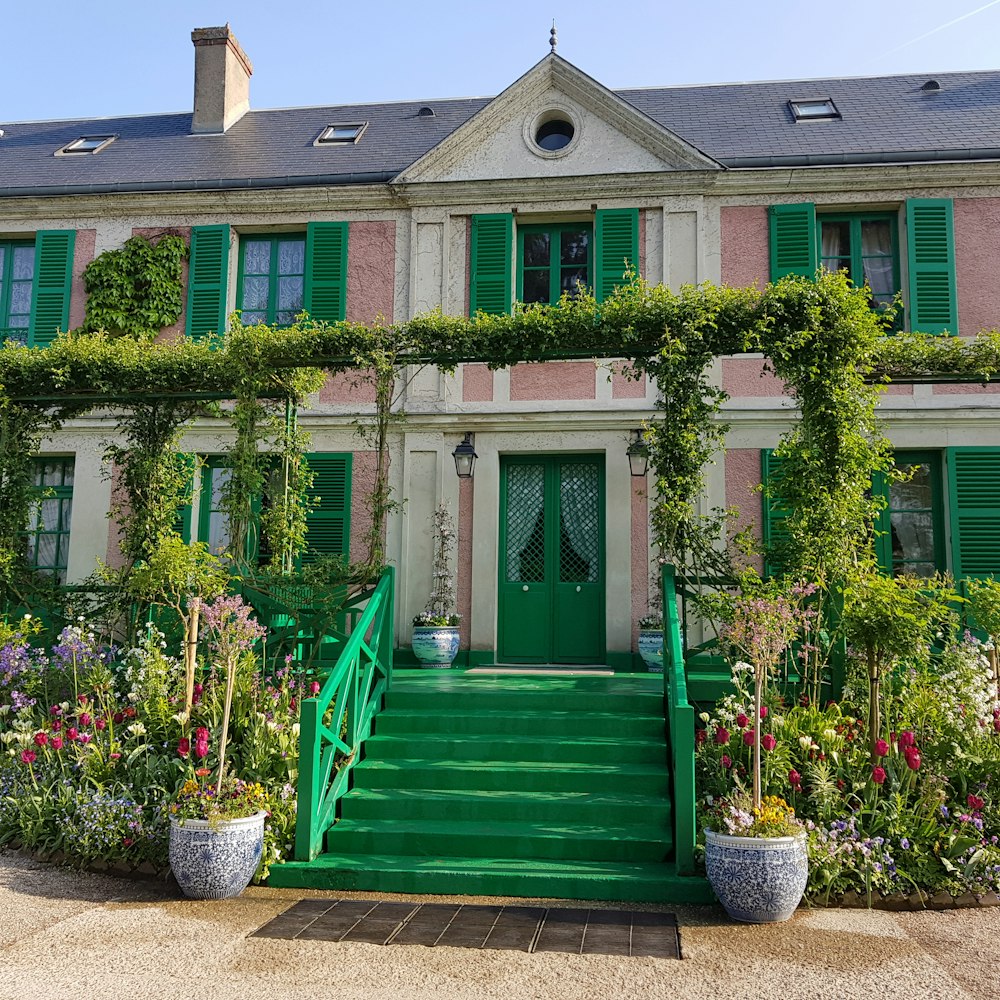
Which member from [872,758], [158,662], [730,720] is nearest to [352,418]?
[158,662]

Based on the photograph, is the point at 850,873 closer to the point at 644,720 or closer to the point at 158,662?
the point at 644,720

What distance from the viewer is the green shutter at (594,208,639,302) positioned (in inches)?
377

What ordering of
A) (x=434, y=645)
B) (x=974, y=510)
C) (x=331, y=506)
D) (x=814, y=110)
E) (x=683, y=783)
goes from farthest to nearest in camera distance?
(x=814, y=110)
(x=331, y=506)
(x=974, y=510)
(x=434, y=645)
(x=683, y=783)

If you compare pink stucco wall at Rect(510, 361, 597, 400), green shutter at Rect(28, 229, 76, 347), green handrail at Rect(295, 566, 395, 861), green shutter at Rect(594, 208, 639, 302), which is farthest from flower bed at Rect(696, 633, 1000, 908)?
green shutter at Rect(28, 229, 76, 347)

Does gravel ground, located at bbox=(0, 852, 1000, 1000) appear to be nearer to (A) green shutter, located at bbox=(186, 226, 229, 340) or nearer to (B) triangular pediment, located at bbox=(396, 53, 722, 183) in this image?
(A) green shutter, located at bbox=(186, 226, 229, 340)

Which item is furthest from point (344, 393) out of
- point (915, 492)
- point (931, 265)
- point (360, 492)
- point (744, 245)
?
point (931, 265)

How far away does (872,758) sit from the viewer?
5109mm

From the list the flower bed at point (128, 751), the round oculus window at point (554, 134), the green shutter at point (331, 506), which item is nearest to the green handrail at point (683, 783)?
the flower bed at point (128, 751)

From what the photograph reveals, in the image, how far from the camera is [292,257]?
10.3 metres

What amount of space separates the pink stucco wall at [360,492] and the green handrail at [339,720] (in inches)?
113

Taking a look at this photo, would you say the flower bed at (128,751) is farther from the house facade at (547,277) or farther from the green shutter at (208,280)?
the green shutter at (208,280)

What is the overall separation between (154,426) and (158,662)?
2427 mm

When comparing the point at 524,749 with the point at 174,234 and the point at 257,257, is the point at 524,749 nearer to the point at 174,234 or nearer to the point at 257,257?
the point at 257,257

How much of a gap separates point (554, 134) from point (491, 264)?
1652 millimetres
